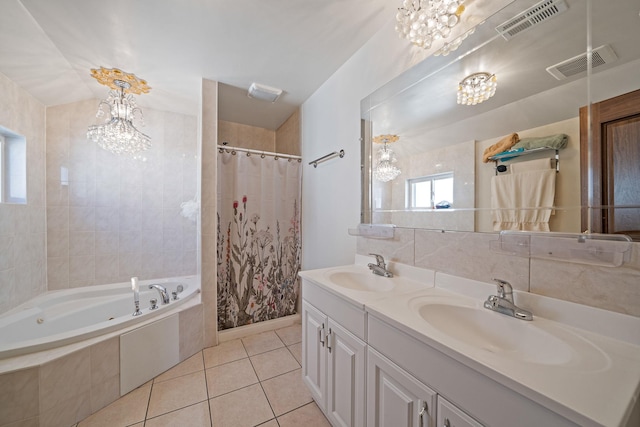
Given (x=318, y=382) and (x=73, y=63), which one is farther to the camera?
(x=73, y=63)

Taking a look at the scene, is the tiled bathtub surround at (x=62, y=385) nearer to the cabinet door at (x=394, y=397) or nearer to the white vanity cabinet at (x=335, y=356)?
the white vanity cabinet at (x=335, y=356)

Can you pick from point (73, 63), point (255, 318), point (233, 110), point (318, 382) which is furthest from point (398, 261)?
point (73, 63)

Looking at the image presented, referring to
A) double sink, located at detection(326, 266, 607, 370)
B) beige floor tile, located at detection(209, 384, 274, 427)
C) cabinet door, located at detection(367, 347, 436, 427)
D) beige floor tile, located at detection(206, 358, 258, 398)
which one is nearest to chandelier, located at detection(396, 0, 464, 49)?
double sink, located at detection(326, 266, 607, 370)

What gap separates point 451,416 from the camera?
65cm

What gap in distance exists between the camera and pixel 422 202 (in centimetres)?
128

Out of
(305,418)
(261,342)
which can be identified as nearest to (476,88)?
(305,418)

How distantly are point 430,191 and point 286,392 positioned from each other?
1.58 m

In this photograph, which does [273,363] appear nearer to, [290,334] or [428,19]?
[290,334]

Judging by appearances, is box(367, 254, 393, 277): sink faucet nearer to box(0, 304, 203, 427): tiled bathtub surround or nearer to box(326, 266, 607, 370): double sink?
box(326, 266, 607, 370): double sink

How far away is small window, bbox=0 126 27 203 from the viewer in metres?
1.90

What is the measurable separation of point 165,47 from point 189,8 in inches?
18.8

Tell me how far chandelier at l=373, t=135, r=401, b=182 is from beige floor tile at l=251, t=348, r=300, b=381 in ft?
5.21

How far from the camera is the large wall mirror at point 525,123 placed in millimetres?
731

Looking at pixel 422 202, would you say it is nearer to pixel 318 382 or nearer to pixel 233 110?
pixel 318 382
